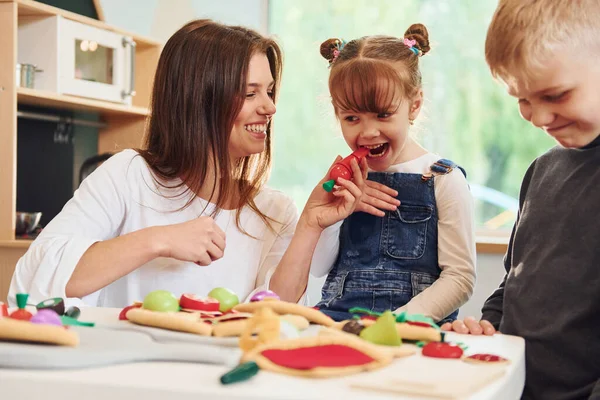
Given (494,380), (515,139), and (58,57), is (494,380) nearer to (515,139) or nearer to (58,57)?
(58,57)

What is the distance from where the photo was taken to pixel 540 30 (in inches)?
41.9

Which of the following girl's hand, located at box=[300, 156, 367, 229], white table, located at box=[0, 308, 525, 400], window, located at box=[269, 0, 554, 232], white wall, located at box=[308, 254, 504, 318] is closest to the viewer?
white table, located at box=[0, 308, 525, 400]

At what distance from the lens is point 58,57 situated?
3.08 m

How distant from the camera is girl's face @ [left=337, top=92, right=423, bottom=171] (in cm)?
166

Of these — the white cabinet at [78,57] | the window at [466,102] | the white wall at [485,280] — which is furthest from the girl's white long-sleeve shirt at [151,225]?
the window at [466,102]

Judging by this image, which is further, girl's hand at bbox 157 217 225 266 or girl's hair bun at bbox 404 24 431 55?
girl's hair bun at bbox 404 24 431 55

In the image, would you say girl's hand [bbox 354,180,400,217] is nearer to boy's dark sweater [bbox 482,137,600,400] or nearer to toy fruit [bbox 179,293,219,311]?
boy's dark sweater [bbox 482,137,600,400]

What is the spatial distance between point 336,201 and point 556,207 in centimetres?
57

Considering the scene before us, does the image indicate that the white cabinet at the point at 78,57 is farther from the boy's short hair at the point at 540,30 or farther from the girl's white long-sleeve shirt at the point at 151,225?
the boy's short hair at the point at 540,30

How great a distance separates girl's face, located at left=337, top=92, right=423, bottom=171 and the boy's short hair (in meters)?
0.55

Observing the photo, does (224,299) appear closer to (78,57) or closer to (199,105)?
(199,105)

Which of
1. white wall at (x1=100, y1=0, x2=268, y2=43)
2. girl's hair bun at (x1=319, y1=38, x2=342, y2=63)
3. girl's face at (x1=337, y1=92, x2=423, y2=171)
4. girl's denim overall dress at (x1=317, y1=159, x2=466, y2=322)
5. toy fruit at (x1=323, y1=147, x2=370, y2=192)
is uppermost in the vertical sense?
white wall at (x1=100, y1=0, x2=268, y2=43)

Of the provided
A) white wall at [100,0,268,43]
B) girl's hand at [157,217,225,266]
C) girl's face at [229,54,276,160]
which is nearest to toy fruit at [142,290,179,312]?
girl's hand at [157,217,225,266]

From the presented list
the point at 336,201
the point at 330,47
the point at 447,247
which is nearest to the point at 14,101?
Answer: the point at 330,47
